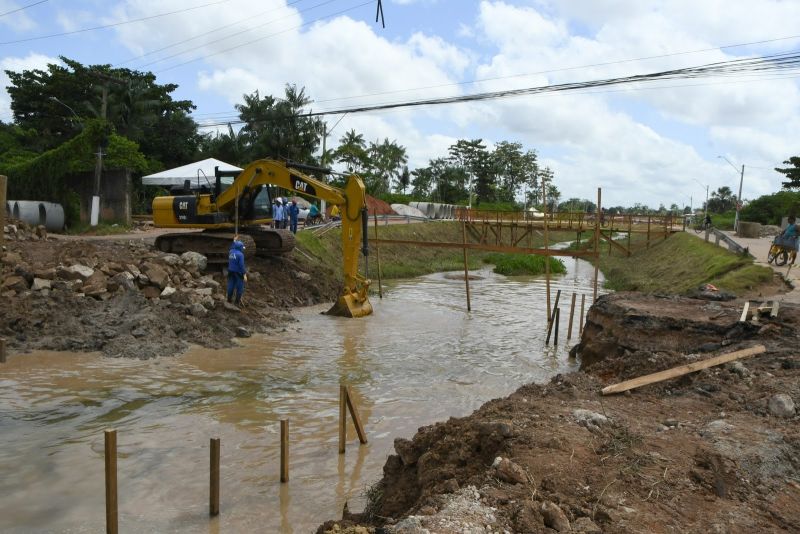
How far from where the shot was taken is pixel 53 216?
85.6 ft

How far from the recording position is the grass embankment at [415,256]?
88.8 feet

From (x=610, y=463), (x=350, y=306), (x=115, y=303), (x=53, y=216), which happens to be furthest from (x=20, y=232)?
→ (x=610, y=463)

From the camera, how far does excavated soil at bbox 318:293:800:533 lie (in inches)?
169

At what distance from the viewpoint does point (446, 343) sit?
15586 mm

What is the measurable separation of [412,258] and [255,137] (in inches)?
865

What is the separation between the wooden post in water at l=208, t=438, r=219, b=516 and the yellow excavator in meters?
10.6

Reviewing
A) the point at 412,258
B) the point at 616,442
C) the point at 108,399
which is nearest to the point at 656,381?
the point at 616,442

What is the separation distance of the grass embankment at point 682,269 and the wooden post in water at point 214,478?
15404mm

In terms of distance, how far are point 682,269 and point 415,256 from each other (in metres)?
14.2

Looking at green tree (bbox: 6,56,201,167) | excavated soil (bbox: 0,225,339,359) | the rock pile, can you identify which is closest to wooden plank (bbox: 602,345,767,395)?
excavated soil (bbox: 0,225,339,359)

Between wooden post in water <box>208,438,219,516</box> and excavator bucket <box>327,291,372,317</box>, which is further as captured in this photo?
excavator bucket <box>327,291,372,317</box>

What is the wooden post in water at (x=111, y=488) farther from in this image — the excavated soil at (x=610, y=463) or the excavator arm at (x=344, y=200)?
the excavator arm at (x=344, y=200)

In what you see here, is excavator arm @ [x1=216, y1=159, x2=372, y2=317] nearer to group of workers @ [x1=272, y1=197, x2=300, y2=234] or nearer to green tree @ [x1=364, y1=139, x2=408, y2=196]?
group of workers @ [x1=272, y1=197, x2=300, y2=234]

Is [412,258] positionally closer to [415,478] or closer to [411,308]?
[411,308]
